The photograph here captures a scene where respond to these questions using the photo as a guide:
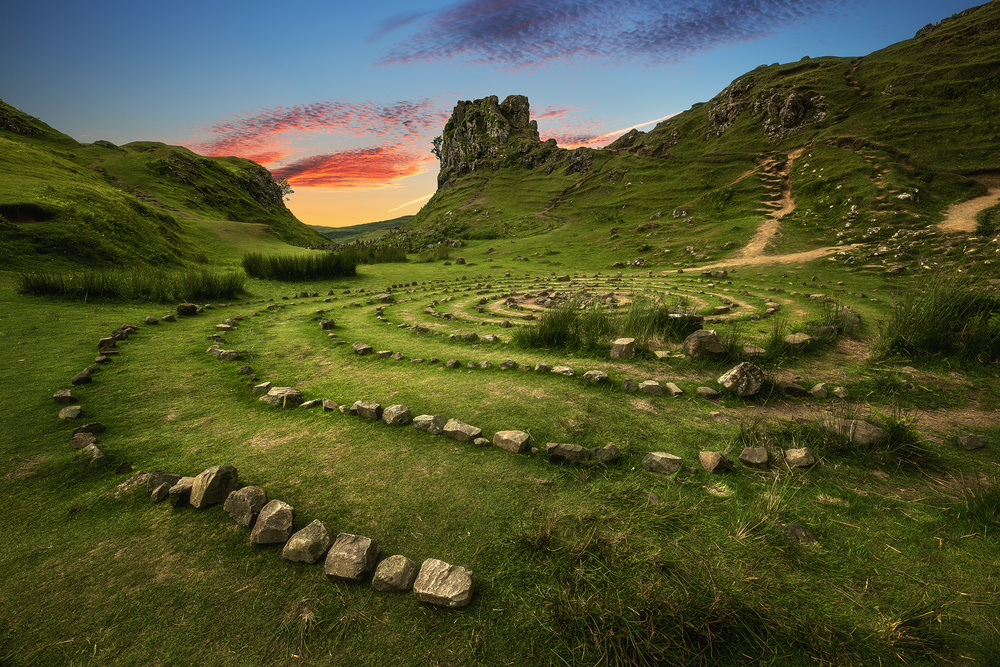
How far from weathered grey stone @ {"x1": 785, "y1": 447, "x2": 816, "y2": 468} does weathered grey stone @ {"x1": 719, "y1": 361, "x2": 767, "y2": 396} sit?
148 cm

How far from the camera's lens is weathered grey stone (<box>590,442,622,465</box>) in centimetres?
376

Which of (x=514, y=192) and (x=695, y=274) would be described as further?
(x=514, y=192)

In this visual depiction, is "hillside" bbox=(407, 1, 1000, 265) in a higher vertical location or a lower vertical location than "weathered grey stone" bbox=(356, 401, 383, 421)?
higher

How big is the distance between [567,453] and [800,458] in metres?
2.32

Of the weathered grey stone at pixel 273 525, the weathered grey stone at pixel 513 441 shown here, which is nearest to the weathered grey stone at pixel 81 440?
the weathered grey stone at pixel 273 525

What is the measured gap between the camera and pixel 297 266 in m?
18.5

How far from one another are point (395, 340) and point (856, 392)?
27.0 ft

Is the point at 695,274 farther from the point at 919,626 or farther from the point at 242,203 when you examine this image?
the point at 242,203

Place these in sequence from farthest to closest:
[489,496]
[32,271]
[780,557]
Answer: [32,271]
[489,496]
[780,557]

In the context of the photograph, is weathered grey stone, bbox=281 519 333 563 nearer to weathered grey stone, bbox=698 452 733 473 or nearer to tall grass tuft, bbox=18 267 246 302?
weathered grey stone, bbox=698 452 733 473

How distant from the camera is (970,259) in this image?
13602 mm

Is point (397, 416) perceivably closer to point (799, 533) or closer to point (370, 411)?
point (370, 411)

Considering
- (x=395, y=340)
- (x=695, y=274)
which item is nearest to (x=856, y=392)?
(x=395, y=340)

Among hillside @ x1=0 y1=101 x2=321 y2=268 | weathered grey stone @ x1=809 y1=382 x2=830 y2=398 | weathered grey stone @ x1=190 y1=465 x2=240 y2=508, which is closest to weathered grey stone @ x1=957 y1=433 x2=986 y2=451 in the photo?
weathered grey stone @ x1=809 y1=382 x2=830 y2=398
